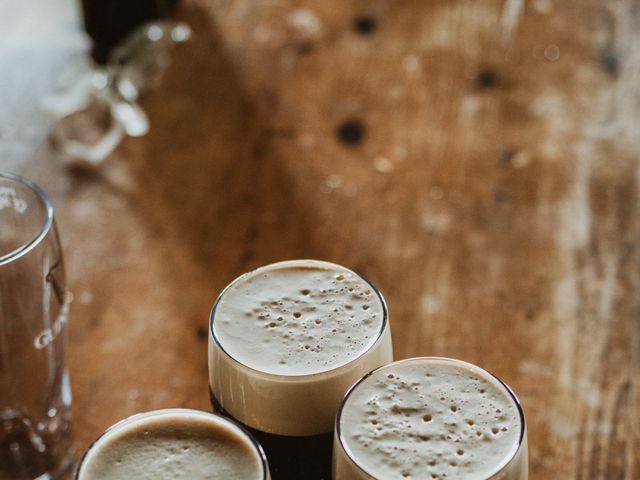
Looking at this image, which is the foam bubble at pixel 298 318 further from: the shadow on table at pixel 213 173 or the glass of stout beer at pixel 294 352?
the shadow on table at pixel 213 173

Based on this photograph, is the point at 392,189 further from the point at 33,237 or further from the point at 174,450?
the point at 174,450

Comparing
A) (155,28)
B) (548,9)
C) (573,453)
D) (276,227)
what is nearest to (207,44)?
(155,28)

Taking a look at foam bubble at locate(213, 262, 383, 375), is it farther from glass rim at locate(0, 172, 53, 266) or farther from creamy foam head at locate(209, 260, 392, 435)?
glass rim at locate(0, 172, 53, 266)

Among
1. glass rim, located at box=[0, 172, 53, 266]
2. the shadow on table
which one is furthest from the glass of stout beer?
the shadow on table

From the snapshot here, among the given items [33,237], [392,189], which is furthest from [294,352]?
[392,189]

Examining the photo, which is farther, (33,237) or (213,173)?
(213,173)

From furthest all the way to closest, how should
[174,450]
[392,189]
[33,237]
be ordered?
[392,189]
[33,237]
[174,450]

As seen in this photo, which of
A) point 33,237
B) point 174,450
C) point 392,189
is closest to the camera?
point 174,450

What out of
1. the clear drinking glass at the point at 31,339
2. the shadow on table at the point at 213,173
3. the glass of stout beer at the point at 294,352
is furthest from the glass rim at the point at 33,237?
the shadow on table at the point at 213,173
